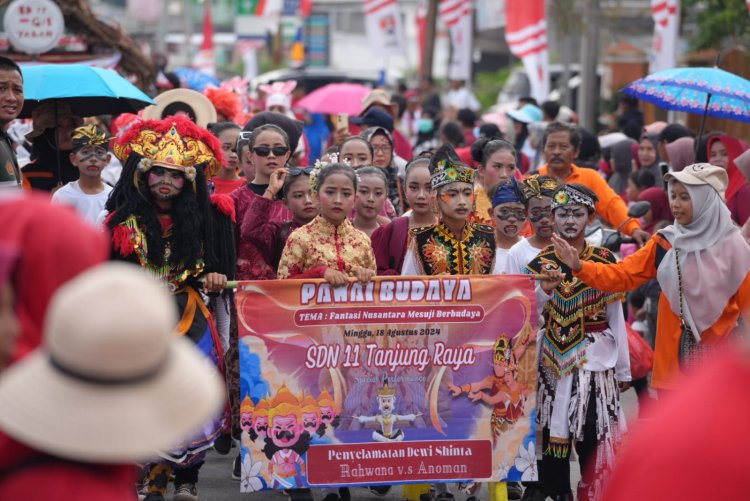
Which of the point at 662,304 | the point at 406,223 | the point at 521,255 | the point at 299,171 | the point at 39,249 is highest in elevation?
the point at 39,249

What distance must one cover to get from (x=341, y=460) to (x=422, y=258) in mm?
1277

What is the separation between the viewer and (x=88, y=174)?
8.70 meters

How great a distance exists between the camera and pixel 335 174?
7.24 metres

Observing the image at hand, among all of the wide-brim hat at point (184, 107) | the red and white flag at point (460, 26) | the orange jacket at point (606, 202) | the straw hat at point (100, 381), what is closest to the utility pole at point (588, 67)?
the red and white flag at point (460, 26)

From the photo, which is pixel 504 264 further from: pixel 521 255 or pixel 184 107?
pixel 184 107

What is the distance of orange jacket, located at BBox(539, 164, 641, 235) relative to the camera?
951 centimetres

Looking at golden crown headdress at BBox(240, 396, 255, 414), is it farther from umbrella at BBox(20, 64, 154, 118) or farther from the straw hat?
the straw hat

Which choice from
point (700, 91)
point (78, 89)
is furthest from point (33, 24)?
point (700, 91)

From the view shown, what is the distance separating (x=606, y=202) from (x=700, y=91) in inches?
44.4

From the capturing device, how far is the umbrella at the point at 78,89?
30.2ft

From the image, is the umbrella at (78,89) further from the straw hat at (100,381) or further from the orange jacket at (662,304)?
the straw hat at (100,381)

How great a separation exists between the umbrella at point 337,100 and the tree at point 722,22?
17.9 ft

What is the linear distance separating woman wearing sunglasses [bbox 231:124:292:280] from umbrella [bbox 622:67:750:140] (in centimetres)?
330

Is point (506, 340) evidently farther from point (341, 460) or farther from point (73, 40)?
point (73, 40)
